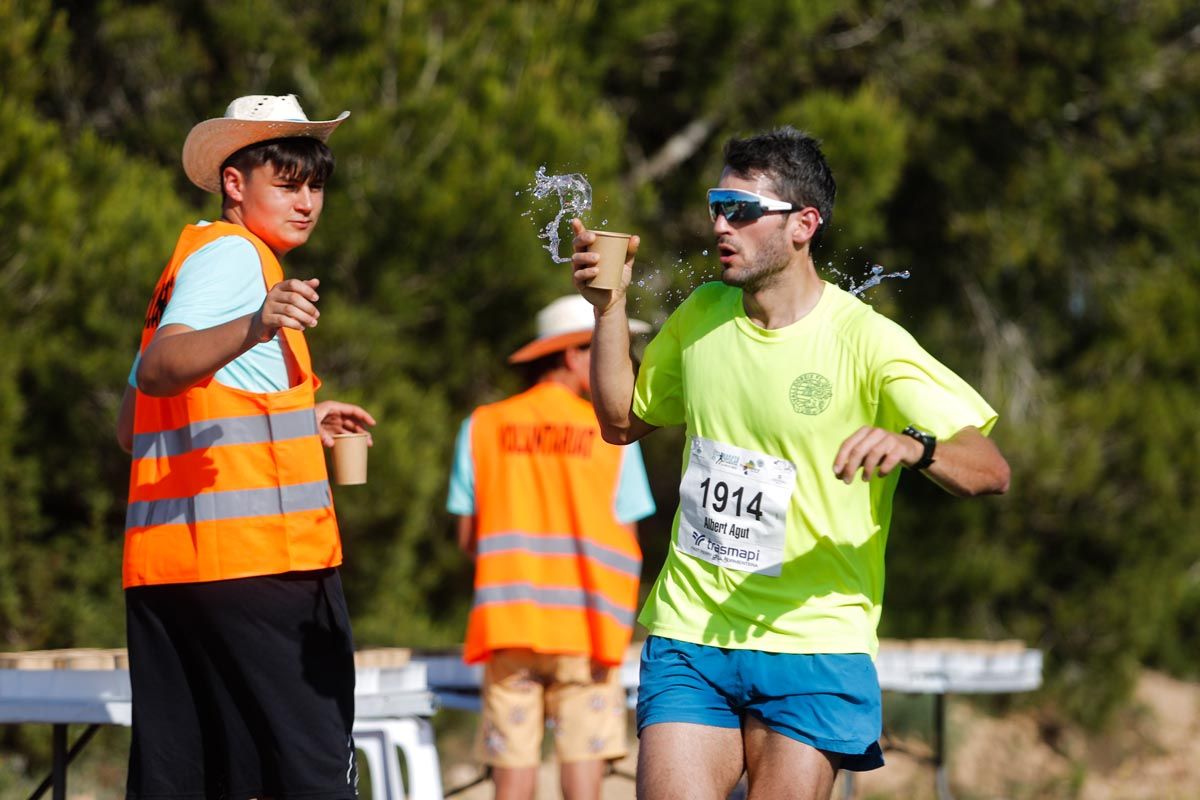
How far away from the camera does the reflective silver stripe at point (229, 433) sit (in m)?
3.74

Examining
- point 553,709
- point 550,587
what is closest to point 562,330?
point 550,587

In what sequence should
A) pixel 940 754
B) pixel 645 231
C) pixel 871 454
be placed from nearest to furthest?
pixel 871 454 < pixel 940 754 < pixel 645 231

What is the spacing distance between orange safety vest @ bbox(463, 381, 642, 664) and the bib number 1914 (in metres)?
2.13

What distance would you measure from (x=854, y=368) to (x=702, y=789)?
1.01 metres

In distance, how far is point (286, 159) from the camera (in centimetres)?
402

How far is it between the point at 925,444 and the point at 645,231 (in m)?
6.91

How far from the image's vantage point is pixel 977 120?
11.1 m

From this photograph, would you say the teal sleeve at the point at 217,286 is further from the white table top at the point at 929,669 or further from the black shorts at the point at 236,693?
the white table top at the point at 929,669

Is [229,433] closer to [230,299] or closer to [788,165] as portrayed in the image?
[230,299]

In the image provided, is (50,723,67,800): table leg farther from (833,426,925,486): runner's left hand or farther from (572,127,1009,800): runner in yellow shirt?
(833,426,925,486): runner's left hand

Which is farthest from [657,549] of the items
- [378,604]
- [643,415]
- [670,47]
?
[643,415]

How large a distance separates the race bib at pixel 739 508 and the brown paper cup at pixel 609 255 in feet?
1.55

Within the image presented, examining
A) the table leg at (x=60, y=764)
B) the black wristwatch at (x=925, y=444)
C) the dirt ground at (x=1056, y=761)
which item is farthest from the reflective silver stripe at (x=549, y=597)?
the dirt ground at (x=1056, y=761)

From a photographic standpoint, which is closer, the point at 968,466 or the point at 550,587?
the point at 968,466
